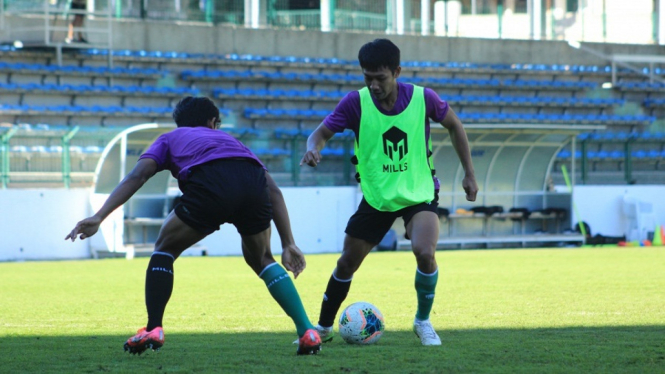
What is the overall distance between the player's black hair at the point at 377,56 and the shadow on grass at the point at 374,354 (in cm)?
164

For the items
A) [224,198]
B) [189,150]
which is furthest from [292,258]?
[189,150]

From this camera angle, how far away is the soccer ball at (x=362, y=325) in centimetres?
622

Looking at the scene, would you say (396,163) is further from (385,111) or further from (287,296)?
(287,296)

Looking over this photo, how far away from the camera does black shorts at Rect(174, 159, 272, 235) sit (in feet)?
17.9

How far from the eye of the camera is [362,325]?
6.21m

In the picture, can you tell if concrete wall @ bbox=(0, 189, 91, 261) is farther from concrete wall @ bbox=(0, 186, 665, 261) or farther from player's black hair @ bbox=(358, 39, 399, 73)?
player's black hair @ bbox=(358, 39, 399, 73)

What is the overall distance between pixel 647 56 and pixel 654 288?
2142cm

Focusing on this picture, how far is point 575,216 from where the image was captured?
22.5 m

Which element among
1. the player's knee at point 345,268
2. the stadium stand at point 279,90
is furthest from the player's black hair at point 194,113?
the stadium stand at point 279,90

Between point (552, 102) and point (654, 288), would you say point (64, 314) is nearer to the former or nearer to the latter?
point (654, 288)

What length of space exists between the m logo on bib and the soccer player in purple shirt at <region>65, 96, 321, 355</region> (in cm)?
89

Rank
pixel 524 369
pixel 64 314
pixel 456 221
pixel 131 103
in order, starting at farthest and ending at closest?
pixel 131 103, pixel 456 221, pixel 64 314, pixel 524 369

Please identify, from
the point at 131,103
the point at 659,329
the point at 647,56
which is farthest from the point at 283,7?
the point at 659,329

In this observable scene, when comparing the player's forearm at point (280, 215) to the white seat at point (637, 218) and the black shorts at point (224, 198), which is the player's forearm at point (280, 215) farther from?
the white seat at point (637, 218)
